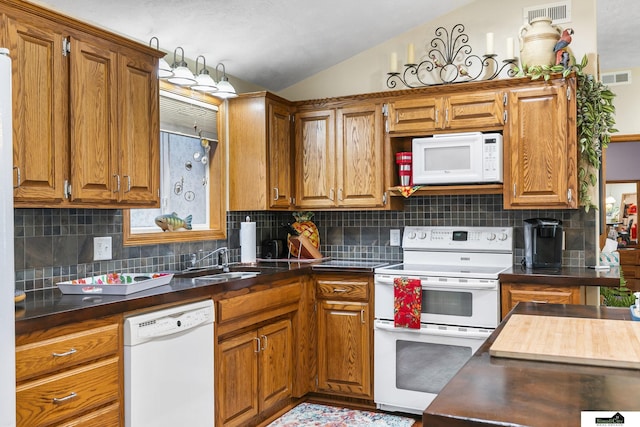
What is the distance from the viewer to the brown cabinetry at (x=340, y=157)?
157 inches

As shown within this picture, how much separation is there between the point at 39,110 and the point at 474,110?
8.59 feet

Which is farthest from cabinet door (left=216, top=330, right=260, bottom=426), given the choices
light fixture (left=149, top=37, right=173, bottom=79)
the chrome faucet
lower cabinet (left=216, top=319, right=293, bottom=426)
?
light fixture (left=149, top=37, right=173, bottom=79)

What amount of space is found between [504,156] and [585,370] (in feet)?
8.35

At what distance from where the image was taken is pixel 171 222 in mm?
3471

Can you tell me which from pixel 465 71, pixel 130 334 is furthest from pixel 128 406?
pixel 465 71

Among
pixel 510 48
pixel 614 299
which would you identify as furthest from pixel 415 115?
pixel 614 299

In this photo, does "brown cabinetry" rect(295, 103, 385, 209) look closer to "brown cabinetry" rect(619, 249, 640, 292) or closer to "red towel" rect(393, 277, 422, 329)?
"red towel" rect(393, 277, 422, 329)

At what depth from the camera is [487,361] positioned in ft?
4.47

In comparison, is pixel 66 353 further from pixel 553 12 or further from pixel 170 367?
pixel 553 12

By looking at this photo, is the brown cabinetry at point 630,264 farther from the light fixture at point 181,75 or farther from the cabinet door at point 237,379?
the light fixture at point 181,75

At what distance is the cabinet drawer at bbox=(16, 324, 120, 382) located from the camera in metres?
1.88

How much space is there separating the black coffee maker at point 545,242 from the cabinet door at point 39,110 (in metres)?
2.77

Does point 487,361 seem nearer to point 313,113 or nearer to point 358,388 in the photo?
point 358,388

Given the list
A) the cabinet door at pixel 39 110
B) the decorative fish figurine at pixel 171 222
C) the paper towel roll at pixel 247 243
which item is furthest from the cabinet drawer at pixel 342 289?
the cabinet door at pixel 39 110
